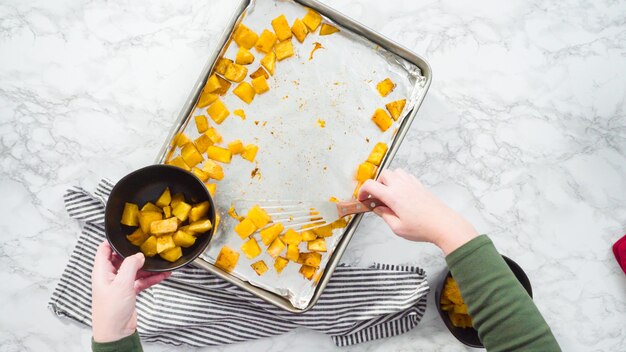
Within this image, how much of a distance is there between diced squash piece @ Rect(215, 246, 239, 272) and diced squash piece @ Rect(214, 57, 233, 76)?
1.13ft

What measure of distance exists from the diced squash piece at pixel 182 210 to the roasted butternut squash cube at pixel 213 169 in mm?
81

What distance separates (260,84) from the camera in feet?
3.40

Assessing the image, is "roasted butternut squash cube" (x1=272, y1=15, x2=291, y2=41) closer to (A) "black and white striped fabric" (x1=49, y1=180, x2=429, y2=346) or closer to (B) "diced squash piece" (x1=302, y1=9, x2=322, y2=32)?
(B) "diced squash piece" (x1=302, y1=9, x2=322, y2=32)

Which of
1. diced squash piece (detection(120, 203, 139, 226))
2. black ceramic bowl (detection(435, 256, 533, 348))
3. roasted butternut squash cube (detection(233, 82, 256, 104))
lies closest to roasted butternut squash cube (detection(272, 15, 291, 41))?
roasted butternut squash cube (detection(233, 82, 256, 104))

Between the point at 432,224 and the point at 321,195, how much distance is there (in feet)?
0.83

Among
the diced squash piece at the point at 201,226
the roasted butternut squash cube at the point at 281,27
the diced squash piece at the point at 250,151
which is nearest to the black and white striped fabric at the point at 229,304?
the diced squash piece at the point at 201,226

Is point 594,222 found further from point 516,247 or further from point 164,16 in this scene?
point 164,16

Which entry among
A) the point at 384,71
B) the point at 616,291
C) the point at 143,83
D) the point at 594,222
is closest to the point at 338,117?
the point at 384,71

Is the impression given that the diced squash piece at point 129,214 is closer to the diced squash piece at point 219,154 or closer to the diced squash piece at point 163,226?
the diced squash piece at point 163,226

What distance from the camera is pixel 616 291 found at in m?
1.15

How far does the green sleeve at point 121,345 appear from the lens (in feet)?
2.79

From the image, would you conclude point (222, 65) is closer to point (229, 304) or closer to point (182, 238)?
point (182, 238)

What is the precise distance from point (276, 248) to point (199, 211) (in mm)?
167

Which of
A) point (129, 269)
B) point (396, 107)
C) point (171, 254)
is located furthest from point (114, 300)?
point (396, 107)
